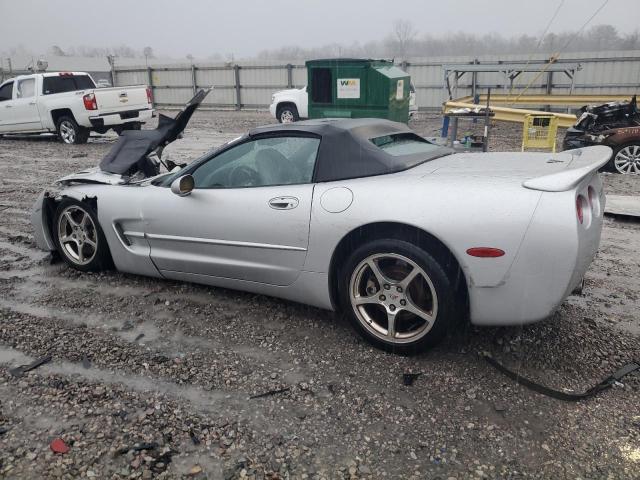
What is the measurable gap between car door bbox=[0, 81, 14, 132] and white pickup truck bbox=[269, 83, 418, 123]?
25.1ft

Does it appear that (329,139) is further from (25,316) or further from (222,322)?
(25,316)

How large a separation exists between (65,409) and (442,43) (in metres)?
23.7

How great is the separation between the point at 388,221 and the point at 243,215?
1046 millimetres

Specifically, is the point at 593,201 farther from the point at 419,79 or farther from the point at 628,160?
the point at 419,79

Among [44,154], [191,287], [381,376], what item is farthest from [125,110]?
[381,376]

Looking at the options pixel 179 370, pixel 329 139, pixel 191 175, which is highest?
pixel 329 139

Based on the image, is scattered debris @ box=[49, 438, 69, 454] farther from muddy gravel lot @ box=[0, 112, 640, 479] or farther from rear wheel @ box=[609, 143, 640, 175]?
rear wheel @ box=[609, 143, 640, 175]

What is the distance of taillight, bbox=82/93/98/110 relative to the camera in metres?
13.0

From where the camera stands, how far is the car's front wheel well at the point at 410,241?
292 centimetres

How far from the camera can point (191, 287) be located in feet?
14.1

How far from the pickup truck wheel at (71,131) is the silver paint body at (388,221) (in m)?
10.2

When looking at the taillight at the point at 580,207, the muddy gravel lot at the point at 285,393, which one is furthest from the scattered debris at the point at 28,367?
the taillight at the point at 580,207

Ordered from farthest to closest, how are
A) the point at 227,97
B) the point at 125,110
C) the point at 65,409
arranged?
the point at 227,97 < the point at 125,110 < the point at 65,409

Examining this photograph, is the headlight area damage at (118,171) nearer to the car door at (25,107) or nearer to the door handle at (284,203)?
the door handle at (284,203)
